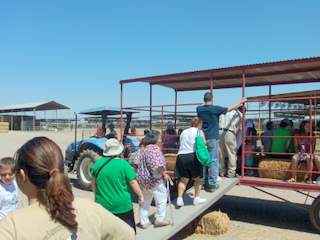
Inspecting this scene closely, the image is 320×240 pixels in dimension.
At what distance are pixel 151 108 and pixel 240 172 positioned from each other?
2553 millimetres

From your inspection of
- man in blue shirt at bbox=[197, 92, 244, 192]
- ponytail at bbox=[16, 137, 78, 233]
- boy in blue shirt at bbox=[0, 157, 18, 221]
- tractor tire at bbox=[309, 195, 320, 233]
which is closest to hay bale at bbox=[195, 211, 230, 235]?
man in blue shirt at bbox=[197, 92, 244, 192]

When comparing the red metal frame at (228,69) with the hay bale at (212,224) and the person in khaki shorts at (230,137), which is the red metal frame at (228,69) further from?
the hay bale at (212,224)

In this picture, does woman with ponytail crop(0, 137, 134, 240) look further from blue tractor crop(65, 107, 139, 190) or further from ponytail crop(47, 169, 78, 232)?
blue tractor crop(65, 107, 139, 190)

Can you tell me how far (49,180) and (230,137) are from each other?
6.21 meters

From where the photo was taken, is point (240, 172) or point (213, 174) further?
point (240, 172)

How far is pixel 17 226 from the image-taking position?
1.66 meters

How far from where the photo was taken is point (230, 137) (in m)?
7.73

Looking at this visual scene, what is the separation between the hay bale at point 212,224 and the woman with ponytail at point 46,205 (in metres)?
5.20

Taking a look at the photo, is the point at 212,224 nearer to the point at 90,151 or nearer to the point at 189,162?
the point at 189,162

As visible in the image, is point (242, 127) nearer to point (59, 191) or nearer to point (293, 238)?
point (293, 238)

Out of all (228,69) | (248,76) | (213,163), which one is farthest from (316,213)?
(248,76)

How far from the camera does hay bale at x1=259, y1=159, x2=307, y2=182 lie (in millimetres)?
7231

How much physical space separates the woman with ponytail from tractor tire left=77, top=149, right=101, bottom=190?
8702mm

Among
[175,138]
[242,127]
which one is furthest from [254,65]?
[175,138]
